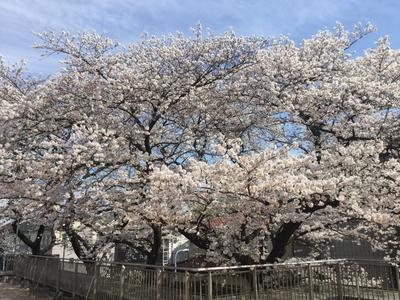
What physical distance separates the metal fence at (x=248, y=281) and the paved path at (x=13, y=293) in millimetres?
5271

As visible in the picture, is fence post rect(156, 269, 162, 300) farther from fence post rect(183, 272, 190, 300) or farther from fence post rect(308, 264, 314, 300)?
fence post rect(308, 264, 314, 300)

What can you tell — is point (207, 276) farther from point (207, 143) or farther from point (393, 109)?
point (393, 109)

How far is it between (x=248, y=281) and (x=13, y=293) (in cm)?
1320

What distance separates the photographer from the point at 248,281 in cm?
905

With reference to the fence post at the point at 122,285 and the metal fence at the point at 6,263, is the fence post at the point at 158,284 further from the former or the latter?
the metal fence at the point at 6,263

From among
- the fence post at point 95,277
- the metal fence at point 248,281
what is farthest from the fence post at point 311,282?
the fence post at point 95,277

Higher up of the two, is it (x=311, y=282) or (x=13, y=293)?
(x=311, y=282)

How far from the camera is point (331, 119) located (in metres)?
12.6

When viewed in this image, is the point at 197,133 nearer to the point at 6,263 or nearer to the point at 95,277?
the point at 95,277

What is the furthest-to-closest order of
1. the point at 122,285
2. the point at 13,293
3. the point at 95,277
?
the point at 13,293 < the point at 95,277 < the point at 122,285

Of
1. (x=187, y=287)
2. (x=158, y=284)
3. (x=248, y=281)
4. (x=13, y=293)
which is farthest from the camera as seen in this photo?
(x=13, y=293)

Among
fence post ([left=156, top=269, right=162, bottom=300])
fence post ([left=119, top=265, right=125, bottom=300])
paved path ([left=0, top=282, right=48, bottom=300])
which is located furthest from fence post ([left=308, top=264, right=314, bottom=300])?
paved path ([left=0, top=282, right=48, bottom=300])

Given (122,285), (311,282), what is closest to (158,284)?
(122,285)

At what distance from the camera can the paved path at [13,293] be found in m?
16.5
